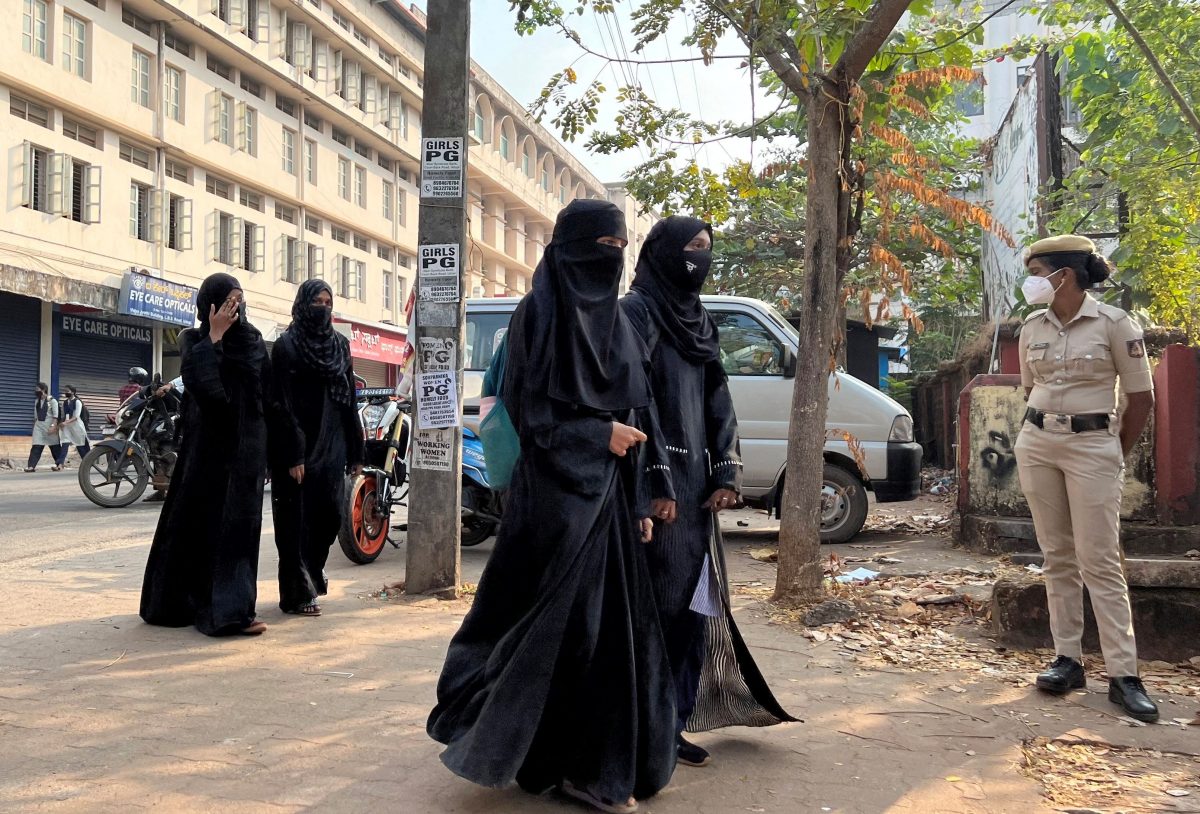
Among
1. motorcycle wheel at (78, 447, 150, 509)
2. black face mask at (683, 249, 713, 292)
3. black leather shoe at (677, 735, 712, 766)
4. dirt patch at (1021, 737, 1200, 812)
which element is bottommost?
dirt patch at (1021, 737, 1200, 812)

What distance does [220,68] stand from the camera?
84.0ft

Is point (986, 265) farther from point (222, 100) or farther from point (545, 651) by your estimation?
point (222, 100)

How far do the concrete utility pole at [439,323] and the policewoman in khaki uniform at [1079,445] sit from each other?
120 inches

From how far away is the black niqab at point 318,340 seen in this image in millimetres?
5355

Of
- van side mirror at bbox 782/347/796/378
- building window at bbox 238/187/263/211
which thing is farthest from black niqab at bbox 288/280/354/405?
building window at bbox 238/187/263/211

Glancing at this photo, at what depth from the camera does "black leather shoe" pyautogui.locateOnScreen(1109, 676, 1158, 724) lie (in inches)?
148

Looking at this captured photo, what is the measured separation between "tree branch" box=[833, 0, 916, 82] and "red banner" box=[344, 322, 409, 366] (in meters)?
25.8

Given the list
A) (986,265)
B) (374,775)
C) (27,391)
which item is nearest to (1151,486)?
(374,775)

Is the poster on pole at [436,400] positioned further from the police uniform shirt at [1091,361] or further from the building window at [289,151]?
the building window at [289,151]

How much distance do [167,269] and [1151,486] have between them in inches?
860

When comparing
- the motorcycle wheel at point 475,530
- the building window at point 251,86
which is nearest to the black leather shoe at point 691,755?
the motorcycle wheel at point 475,530

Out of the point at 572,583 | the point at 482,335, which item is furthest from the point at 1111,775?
the point at 482,335

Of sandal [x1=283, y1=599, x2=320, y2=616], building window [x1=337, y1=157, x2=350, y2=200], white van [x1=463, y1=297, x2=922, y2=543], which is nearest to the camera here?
sandal [x1=283, y1=599, x2=320, y2=616]

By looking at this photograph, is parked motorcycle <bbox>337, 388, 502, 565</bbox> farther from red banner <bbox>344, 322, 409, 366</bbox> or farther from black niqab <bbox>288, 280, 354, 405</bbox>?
red banner <bbox>344, 322, 409, 366</bbox>
